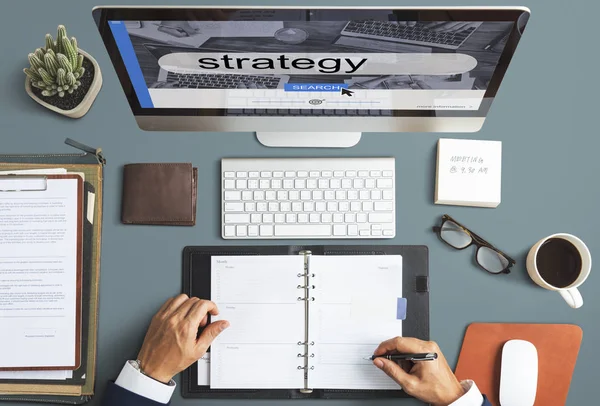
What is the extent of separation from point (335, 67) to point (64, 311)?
29.1 inches

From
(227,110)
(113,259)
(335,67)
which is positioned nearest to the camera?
(335,67)

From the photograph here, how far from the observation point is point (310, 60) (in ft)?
2.57

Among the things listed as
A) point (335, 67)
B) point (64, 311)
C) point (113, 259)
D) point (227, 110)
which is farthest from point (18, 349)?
point (335, 67)

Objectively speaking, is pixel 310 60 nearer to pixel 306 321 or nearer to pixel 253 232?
pixel 253 232

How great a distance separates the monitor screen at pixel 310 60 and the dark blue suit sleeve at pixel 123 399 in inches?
21.4

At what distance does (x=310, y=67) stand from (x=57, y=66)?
516mm

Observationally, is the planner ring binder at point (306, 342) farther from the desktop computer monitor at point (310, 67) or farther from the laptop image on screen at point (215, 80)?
the laptop image on screen at point (215, 80)

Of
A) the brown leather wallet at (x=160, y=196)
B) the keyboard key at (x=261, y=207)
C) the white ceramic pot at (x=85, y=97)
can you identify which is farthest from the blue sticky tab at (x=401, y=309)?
the white ceramic pot at (x=85, y=97)

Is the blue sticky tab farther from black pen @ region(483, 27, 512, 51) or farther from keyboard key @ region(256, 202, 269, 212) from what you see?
black pen @ region(483, 27, 512, 51)

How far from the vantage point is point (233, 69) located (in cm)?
82

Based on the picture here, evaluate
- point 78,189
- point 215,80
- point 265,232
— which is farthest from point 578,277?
point 78,189

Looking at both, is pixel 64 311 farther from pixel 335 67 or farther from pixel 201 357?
pixel 335 67

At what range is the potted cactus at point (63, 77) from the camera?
947mm

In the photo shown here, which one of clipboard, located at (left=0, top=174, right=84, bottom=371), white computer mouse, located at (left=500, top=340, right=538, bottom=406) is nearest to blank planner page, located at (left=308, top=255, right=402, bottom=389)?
white computer mouse, located at (left=500, top=340, right=538, bottom=406)
